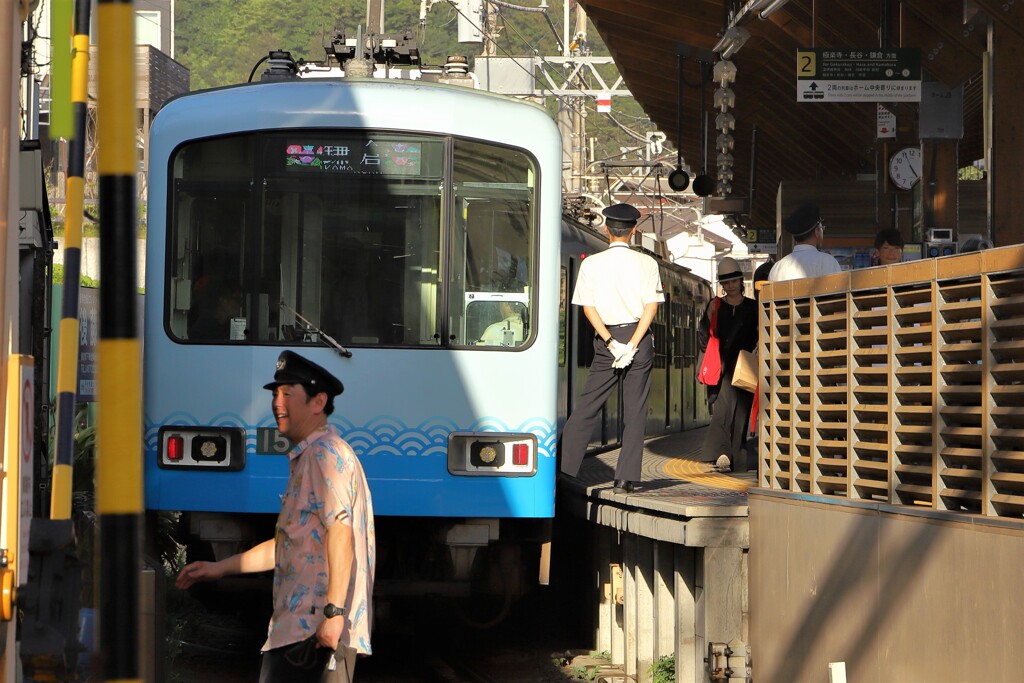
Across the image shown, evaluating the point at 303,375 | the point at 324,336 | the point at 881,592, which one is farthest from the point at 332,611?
the point at 324,336

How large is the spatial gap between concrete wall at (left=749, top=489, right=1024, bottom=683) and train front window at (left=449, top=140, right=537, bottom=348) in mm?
1659

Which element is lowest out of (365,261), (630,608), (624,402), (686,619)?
(630,608)

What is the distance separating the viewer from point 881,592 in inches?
247

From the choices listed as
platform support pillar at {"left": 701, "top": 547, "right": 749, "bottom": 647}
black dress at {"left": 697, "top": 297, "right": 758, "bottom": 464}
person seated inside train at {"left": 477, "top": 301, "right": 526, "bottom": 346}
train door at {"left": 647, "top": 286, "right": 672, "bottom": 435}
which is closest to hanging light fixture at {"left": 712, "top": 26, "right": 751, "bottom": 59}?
train door at {"left": 647, "top": 286, "right": 672, "bottom": 435}

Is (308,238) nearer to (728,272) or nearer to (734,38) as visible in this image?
(728,272)

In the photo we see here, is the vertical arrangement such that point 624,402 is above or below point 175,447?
above

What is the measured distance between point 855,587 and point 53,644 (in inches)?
170

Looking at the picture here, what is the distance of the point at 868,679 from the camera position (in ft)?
21.1

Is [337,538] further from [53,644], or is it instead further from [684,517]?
[684,517]

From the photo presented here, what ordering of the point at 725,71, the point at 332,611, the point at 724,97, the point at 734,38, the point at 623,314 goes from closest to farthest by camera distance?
the point at 332,611 → the point at 623,314 → the point at 734,38 → the point at 725,71 → the point at 724,97

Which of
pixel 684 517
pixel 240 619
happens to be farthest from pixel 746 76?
pixel 684 517

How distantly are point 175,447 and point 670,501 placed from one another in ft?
8.87

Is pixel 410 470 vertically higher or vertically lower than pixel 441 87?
lower

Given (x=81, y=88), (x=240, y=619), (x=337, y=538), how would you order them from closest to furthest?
(x=337, y=538) → (x=81, y=88) → (x=240, y=619)
